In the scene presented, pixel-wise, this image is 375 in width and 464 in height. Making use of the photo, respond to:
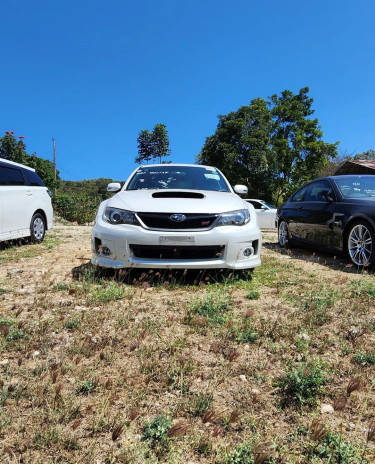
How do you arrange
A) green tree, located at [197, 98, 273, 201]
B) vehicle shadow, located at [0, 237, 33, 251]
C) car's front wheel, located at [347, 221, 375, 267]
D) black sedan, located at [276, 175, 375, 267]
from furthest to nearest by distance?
green tree, located at [197, 98, 273, 201] < vehicle shadow, located at [0, 237, 33, 251] < black sedan, located at [276, 175, 375, 267] < car's front wheel, located at [347, 221, 375, 267]

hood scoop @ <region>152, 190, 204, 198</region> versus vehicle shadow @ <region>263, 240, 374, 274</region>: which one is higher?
hood scoop @ <region>152, 190, 204, 198</region>

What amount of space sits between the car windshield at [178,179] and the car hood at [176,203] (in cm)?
54

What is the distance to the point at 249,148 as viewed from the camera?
3027 cm

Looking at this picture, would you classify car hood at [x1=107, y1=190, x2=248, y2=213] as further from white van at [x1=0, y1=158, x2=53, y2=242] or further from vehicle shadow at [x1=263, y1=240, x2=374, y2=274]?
white van at [x1=0, y1=158, x2=53, y2=242]

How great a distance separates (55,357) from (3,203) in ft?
16.7

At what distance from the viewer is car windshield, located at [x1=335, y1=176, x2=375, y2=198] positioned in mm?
5777

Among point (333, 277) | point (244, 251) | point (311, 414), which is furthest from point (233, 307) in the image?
point (333, 277)

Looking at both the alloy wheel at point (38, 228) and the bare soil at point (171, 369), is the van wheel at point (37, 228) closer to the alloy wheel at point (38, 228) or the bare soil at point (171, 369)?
the alloy wheel at point (38, 228)

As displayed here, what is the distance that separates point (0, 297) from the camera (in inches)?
139

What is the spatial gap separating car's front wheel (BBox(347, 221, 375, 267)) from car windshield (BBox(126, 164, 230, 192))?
6.76ft

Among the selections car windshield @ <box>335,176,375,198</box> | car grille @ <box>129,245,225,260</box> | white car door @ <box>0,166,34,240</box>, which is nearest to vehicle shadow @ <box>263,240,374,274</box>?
car windshield @ <box>335,176,375,198</box>

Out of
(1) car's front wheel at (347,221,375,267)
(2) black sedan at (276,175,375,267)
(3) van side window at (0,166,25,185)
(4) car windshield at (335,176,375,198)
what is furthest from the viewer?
(3) van side window at (0,166,25,185)

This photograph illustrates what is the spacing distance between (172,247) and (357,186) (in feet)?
12.9

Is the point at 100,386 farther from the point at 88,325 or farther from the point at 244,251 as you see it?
the point at 244,251
